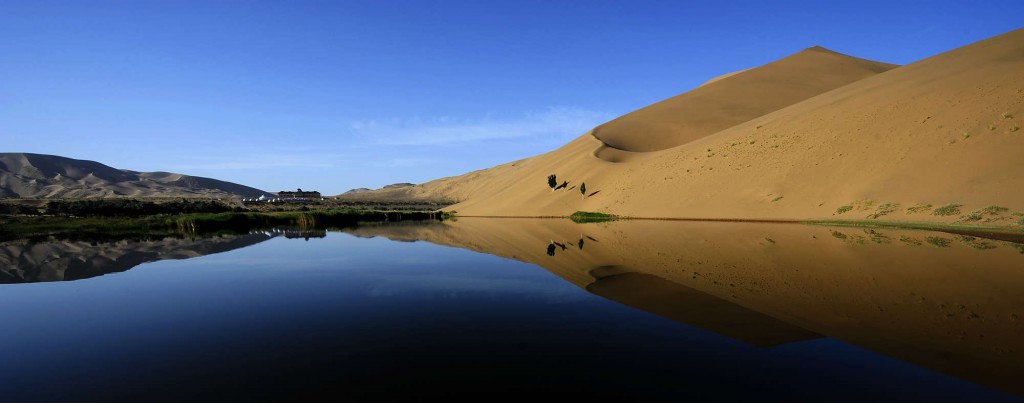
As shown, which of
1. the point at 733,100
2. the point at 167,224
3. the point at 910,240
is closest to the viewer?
the point at 910,240

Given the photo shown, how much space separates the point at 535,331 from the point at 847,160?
42.2 metres

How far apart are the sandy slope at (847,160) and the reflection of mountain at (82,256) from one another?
37.8 m

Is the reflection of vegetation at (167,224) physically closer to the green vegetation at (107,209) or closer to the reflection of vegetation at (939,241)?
the green vegetation at (107,209)

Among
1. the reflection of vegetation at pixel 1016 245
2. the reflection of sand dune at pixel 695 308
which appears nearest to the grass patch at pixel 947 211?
the reflection of vegetation at pixel 1016 245

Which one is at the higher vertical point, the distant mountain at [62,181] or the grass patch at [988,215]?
the distant mountain at [62,181]

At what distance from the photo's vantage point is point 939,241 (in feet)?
60.2

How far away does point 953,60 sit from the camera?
5103cm

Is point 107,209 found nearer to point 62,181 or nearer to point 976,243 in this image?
point 976,243

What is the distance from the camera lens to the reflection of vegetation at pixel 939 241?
16931 millimetres

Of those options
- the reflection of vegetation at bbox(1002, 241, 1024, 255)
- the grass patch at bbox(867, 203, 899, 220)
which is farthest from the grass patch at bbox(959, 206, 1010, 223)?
the reflection of vegetation at bbox(1002, 241, 1024, 255)

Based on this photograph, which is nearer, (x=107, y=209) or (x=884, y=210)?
(x=884, y=210)

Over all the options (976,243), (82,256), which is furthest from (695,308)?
(82,256)

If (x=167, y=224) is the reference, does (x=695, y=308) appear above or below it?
below

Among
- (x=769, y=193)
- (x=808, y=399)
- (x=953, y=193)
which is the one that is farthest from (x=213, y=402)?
(x=769, y=193)
